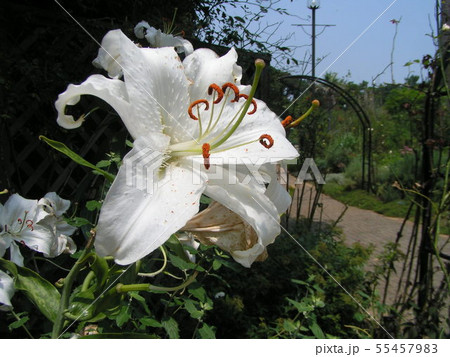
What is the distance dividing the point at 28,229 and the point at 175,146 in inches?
10.7

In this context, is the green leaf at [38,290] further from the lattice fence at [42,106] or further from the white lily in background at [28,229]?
the lattice fence at [42,106]

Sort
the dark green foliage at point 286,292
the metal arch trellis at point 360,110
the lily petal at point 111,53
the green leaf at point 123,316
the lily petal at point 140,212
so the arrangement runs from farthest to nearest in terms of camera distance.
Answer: the metal arch trellis at point 360,110, the dark green foliage at point 286,292, the green leaf at point 123,316, the lily petal at point 111,53, the lily petal at point 140,212

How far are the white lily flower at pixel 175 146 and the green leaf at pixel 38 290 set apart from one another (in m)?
0.21

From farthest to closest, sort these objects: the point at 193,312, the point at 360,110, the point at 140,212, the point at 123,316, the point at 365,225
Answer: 1. the point at 365,225
2. the point at 360,110
3. the point at 193,312
4. the point at 123,316
5. the point at 140,212

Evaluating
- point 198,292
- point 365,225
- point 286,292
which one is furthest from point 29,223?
point 365,225

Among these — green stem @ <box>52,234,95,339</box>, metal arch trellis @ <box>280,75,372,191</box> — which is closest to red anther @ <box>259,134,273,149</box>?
green stem @ <box>52,234,95,339</box>

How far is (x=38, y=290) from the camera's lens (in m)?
0.51

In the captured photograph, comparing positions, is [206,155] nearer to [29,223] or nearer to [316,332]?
[29,223]

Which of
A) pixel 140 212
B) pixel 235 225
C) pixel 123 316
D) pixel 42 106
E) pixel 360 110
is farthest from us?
pixel 360 110

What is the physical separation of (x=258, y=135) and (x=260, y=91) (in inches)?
74.4

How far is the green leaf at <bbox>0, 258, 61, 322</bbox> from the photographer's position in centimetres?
50

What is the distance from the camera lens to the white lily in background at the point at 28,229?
0.58m

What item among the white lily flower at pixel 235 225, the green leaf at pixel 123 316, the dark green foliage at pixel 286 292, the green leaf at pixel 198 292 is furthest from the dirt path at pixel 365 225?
the white lily flower at pixel 235 225

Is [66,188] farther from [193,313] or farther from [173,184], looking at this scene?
Answer: [173,184]
